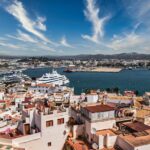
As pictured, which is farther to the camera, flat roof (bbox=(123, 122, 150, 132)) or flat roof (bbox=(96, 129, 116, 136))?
flat roof (bbox=(123, 122, 150, 132))

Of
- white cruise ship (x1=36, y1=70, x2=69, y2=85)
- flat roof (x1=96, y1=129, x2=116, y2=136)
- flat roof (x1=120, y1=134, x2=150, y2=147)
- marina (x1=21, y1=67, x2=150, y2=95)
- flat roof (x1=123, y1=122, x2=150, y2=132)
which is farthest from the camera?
white cruise ship (x1=36, y1=70, x2=69, y2=85)

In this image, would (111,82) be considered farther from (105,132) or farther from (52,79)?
(105,132)

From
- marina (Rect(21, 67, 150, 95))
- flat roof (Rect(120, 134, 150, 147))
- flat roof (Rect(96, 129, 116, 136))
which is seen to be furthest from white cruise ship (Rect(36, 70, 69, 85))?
flat roof (Rect(120, 134, 150, 147))

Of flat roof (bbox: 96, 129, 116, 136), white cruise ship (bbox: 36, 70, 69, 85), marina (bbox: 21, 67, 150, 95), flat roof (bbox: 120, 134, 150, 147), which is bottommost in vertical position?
marina (bbox: 21, 67, 150, 95)

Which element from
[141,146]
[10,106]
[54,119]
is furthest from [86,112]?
[10,106]


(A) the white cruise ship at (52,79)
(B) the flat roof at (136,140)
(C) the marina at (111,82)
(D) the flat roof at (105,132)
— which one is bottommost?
(C) the marina at (111,82)

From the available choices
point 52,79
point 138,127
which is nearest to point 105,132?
point 138,127

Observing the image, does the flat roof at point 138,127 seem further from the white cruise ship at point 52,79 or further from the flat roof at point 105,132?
the white cruise ship at point 52,79

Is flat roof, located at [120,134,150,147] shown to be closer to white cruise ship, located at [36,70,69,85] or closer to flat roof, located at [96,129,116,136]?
flat roof, located at [96,129,116,136]

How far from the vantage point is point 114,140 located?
2459 centimetres

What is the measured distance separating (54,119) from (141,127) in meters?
10.4

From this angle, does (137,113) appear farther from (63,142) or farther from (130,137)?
(63,142)

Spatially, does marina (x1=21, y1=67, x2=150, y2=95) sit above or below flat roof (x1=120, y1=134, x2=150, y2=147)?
below

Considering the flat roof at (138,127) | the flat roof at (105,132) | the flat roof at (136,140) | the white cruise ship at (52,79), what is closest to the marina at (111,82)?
the white cruise ship at (52,79)
